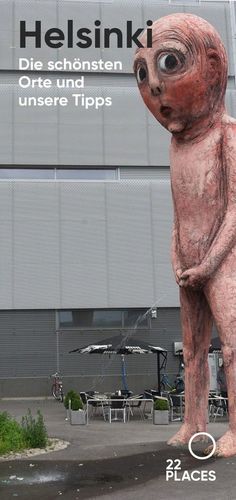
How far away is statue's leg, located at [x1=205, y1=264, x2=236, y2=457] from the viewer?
7.71m

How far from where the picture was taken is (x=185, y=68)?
7.68 meters

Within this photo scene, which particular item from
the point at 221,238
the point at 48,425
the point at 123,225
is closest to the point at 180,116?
the point at 221,238

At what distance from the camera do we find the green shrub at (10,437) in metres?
9.47

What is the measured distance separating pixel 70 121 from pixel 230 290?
57.9 ft

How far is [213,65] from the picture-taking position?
7.94m

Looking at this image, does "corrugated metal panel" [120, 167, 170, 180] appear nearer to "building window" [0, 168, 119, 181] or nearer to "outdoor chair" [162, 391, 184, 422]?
"building window" [0, 168, 119, 181]

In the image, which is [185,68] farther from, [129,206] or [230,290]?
[129,206]

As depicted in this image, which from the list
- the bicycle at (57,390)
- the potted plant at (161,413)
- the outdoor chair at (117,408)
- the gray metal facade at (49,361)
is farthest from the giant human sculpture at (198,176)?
the gray metal facade at (49,361)

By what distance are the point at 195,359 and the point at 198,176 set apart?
264cm

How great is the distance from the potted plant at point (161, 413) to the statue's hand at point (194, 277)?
6.40 m

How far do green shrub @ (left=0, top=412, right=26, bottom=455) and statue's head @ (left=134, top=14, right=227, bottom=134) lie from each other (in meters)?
5.71

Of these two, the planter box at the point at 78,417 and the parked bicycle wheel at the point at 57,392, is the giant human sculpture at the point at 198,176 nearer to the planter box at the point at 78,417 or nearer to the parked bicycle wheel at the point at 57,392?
the planter box at the point at 78,417

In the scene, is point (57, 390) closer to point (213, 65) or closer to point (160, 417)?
point (160, 417)

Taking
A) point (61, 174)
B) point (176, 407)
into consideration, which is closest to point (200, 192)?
point (176, 407)
